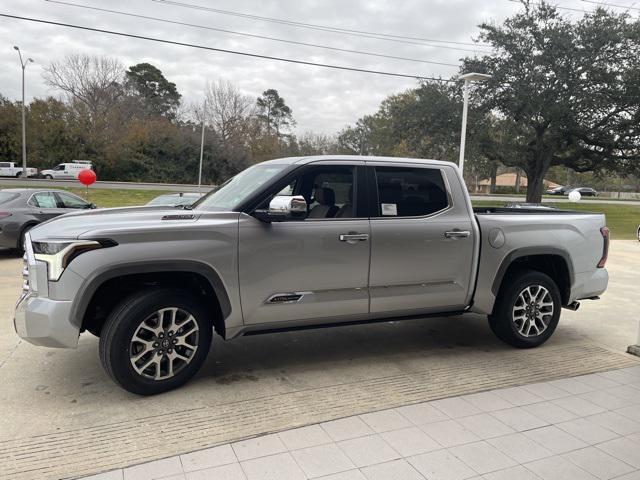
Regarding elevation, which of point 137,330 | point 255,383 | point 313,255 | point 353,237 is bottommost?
point 255,383

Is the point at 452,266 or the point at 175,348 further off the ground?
the point at 452,266

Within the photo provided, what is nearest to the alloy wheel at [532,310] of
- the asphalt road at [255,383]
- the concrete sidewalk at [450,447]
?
the asphalt road at [255,383]

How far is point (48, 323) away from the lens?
133 inches

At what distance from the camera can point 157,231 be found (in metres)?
3.62

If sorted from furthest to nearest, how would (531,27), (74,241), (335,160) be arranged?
(531,27) < (335,160) < (74,241)

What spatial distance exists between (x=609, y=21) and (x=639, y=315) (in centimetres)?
2332

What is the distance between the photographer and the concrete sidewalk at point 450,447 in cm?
283

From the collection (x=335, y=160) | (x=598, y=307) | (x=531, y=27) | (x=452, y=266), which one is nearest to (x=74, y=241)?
(x=335, y=160)

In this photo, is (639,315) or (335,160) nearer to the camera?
(335,160)

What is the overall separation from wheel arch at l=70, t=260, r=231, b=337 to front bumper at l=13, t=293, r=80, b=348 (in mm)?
60

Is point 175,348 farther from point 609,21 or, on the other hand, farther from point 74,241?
point 609,21

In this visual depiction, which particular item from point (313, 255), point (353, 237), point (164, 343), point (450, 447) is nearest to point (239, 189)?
point (313, 255)

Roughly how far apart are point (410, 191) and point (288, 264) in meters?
1.44

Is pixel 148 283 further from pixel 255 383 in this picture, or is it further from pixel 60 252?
pixel 255 383
